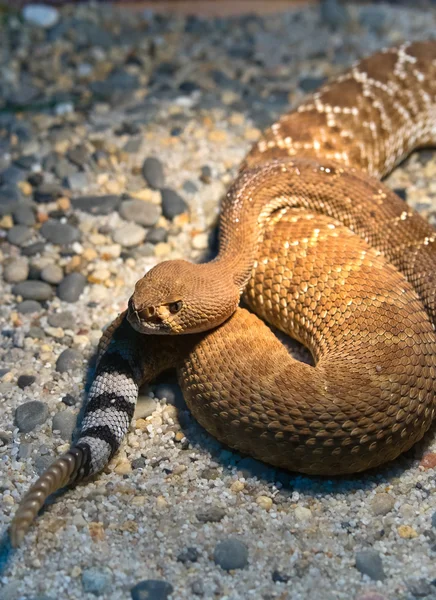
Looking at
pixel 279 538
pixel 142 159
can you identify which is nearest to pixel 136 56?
pixel 142 159

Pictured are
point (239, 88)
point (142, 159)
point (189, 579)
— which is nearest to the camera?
point (189, 579)

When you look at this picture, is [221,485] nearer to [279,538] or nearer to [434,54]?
[279,538]

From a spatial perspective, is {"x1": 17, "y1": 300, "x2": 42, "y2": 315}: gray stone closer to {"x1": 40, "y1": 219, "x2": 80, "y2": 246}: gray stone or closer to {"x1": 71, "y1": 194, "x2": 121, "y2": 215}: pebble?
{"x1": 40, "y1": 219, "x2": 80, "y2": 246}: gray stone

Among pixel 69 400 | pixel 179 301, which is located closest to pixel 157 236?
pixel 179 301

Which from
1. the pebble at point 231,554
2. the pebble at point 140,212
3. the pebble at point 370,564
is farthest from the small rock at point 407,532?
the pebble at point 140,212

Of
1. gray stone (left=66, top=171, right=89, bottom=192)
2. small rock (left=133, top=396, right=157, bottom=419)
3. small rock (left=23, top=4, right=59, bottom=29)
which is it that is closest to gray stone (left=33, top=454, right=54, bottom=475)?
small rock (left=133, top=396, right=157, bottom=419)

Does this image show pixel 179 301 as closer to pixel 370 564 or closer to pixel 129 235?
pixel 129 235
